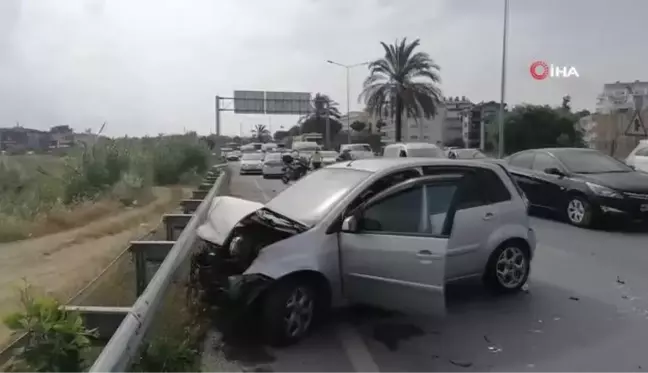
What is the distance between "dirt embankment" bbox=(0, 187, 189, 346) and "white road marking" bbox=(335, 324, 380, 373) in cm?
319

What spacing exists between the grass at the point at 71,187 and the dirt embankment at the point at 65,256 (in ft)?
2.55

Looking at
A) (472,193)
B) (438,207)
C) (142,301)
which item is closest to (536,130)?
(472,193)

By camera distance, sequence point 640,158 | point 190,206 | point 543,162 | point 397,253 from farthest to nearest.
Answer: point 640,158
point 543,162
point 190,206
point 397,253

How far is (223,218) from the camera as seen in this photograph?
686 centimetres

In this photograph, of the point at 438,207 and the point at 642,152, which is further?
the point at 642,152

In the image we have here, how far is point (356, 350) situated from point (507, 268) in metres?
2.52

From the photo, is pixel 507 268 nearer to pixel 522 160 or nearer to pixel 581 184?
pixel 581 184

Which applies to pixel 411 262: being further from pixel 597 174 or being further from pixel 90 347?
pixel 597 174

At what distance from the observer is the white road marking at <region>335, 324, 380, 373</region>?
16.1ft

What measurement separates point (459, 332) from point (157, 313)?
9.14ft

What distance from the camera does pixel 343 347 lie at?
5391 mm

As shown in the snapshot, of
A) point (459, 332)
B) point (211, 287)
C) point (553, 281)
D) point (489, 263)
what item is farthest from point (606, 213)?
point (211, 287)

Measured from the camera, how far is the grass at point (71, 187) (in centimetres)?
1470

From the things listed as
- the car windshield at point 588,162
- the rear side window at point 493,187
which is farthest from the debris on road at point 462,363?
the car windshield at point 588,162
